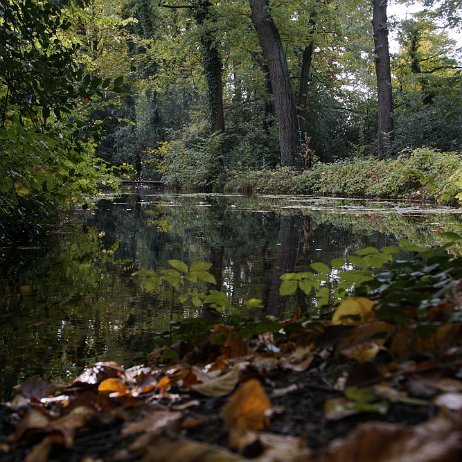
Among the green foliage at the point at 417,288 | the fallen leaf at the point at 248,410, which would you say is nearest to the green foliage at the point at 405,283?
the green foliage at the point at 417,288

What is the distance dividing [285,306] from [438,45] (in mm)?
37913

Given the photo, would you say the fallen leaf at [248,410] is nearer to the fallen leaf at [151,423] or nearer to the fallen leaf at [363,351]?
the fallen leaf at [151,423]

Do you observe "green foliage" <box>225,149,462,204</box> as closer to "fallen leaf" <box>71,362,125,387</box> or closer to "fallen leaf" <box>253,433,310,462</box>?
"fallen leaf" <box>71,362,125,387</box>

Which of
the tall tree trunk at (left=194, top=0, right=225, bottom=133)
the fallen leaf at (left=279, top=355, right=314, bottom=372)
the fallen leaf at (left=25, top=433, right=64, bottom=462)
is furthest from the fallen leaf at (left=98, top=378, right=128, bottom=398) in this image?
the tall tree trunk at (left=194, top=0, right=225, bottom=133)

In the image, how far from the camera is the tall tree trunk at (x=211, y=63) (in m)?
23.1

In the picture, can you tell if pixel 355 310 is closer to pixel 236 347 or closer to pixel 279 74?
pixel 236 347

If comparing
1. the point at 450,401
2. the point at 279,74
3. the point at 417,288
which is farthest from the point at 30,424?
the point at 279,74

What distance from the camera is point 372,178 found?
16000 millimetres

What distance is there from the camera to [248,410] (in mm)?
1237

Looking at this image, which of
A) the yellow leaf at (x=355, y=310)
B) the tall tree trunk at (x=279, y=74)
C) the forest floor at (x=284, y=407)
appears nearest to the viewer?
the forest floor at (x=284, y=407)

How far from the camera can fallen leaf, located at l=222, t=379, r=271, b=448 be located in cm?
121

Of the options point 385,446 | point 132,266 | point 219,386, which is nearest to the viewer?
point 385,446

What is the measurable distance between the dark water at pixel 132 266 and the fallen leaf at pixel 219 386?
777mm

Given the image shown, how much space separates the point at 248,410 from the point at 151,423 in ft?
0.79
